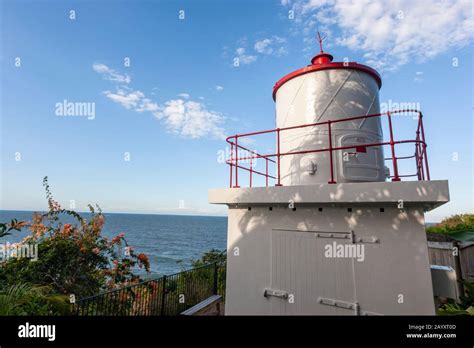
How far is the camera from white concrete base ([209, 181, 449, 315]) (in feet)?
14.6

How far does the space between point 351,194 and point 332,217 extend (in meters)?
0.71

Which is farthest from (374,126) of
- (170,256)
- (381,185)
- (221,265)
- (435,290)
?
(170,256)

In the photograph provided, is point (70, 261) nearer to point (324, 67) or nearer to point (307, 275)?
point (307, 275)

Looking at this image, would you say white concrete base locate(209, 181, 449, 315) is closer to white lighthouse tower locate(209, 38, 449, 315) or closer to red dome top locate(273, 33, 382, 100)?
white lighthouse tower locate(209, 38, 449, 315)

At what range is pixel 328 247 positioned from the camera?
501 centimetres

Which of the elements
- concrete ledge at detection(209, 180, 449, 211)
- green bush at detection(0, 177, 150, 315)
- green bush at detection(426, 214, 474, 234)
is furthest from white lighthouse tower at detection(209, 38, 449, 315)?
green bush at detection(426, 214, 474, 234)

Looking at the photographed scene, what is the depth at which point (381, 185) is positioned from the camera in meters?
4.51

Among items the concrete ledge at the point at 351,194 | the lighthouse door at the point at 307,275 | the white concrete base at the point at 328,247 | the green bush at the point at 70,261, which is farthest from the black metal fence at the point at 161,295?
the concrete ledge at the point at 351,194

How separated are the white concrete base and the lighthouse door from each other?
19mm

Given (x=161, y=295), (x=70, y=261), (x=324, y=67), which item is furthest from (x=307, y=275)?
(x=70, y=261)

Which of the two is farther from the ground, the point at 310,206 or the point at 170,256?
the point at 310,206
